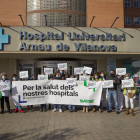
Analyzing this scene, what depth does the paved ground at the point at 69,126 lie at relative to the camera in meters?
4.75

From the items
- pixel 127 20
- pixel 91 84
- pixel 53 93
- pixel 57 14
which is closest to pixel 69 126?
pixel 53 93

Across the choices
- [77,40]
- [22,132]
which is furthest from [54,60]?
[22,132]

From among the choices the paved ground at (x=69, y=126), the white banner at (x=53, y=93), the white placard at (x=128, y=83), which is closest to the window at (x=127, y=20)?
the white placard at (x=128, y=83)

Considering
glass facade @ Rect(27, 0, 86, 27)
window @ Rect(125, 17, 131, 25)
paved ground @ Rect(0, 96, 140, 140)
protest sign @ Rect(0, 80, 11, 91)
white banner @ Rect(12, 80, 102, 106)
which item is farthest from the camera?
window @ Rect(125, 17, 131, 25)

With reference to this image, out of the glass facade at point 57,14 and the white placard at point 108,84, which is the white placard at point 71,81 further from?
the glass facade at point 57,14

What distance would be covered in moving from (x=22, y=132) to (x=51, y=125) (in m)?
1.04

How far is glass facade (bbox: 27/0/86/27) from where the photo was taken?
15581 millimetres

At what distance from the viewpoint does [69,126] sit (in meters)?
5.64

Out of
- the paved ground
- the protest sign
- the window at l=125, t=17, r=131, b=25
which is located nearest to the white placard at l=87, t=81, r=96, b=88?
the paved ground

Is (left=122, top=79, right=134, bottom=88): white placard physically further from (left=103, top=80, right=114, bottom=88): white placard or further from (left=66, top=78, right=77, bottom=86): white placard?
(left=66, top=78, right=77, bottom=86): white placard

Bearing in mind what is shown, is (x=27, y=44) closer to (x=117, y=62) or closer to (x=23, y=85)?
(x=23, y=85)

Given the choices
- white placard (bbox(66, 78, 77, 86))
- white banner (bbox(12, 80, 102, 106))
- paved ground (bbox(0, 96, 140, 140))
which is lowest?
paved ground (bbox(0, 96, 140, 140))

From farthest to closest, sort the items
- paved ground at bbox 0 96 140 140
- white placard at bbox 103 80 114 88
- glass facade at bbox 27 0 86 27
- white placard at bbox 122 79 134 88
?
glass facade at bbox 27 0 86 27
white placard at bbox 103 80 114 88
white placard at bbox 122 79 134 88
paved ground at bbox 0 96 140 140

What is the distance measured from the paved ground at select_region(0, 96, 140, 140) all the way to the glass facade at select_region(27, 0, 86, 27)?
34.4 ft
